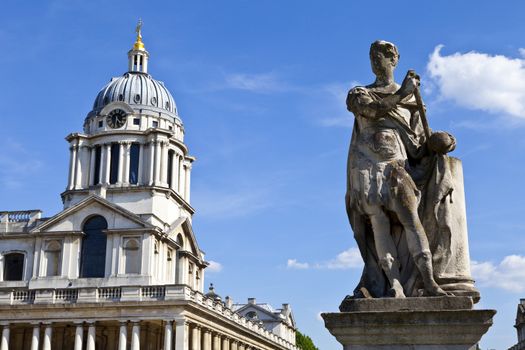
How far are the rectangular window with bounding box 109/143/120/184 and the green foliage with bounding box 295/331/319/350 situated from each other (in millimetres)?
68131

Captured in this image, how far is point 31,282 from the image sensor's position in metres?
55.8

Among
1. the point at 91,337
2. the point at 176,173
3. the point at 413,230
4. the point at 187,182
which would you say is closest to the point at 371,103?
the point at 413,230

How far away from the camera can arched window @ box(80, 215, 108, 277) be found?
55.9m

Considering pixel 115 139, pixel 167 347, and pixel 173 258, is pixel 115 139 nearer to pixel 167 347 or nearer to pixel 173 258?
pixel 173 258

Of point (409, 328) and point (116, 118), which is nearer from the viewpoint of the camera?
point (409, 328)

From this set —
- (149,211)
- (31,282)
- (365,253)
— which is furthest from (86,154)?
(365,253)

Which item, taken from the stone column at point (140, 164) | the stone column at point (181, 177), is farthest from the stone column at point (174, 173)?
the stone column at point (140, 164)

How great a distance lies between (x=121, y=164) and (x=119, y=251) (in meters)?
8.33

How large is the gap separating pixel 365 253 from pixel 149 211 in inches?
2069

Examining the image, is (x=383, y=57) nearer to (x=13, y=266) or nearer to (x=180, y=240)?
(x=13, y=266)

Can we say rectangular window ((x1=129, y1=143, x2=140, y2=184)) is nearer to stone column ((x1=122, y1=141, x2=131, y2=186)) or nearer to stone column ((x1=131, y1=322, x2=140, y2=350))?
stone column ((x1=122, y1=141, x2=131, y2=186))

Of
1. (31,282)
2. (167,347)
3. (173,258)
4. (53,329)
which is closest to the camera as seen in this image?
(167,347)

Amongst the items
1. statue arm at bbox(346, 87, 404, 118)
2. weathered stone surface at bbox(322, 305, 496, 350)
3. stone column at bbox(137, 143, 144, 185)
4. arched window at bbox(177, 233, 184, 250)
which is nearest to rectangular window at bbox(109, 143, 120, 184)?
stone column at bbox(137, 143, 144, 185)

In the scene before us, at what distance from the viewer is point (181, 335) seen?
49062 mm
